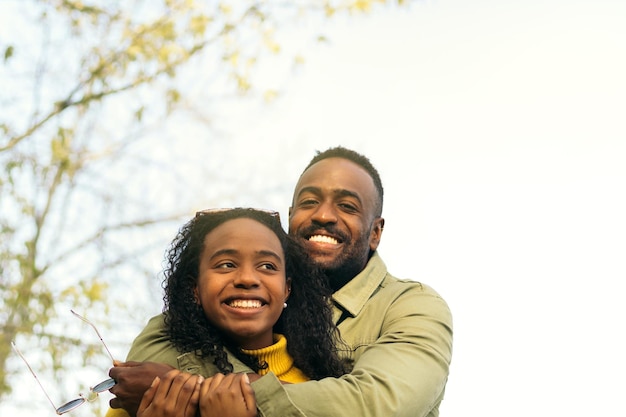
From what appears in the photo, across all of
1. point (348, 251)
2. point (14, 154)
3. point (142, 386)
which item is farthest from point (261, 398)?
point (14, 154)

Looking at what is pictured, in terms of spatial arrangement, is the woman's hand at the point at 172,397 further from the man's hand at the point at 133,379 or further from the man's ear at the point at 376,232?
the man's ear at the point at 376,232

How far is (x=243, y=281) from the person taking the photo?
3.90 meters

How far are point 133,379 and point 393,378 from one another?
0.97m

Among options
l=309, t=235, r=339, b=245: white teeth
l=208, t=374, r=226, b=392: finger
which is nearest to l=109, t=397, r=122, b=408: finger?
l=208, t=374, r=226, b=392: finger

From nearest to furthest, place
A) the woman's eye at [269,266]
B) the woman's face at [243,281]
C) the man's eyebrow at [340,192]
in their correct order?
the woman's face at [243,281]
the woman's eye at [269,266]
the man's eyebrow at [340,192]

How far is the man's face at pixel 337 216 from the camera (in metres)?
5.00

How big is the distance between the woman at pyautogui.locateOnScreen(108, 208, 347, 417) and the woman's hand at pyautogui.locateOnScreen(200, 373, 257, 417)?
0.31 metres

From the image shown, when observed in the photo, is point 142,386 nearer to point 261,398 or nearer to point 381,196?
point 261,398

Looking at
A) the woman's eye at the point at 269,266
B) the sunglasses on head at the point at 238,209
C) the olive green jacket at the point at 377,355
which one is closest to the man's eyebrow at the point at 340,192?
the olive green jacket at the point at 377,355

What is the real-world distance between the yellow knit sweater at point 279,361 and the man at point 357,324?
0.45 feet

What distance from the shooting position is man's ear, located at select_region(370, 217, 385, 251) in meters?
5.32

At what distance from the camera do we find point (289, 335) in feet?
13.7

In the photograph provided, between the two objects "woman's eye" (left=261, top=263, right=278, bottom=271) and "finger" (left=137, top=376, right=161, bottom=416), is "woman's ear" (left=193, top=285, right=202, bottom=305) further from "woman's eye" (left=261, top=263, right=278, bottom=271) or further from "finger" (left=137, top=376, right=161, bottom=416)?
"finger" (left=137, top=376, right=161, bottom=416)

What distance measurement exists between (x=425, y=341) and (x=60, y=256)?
895 centimetres
